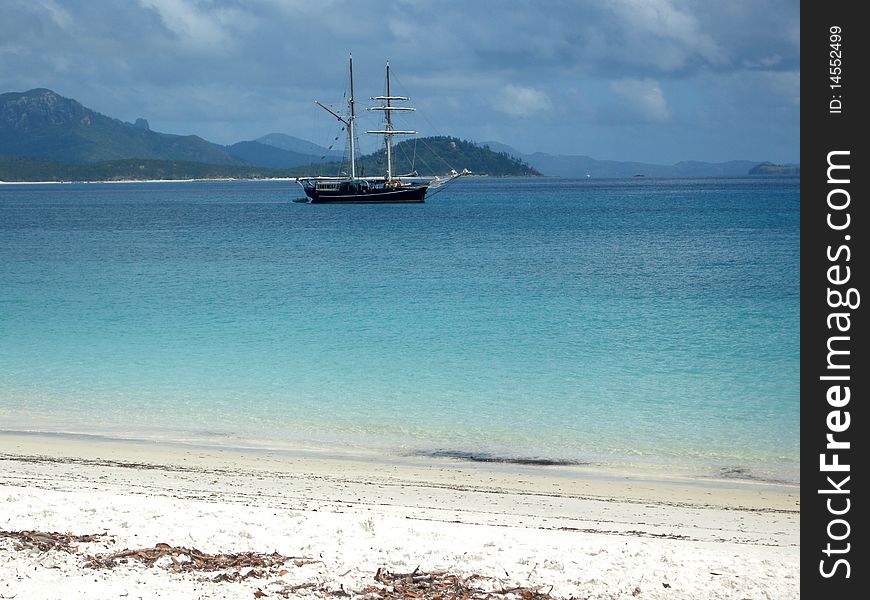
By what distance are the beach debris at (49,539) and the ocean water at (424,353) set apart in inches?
201

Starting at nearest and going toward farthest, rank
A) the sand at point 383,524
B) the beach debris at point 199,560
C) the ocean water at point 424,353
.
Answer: the sand at point 383,524
the beach debris at point 199,560
the ocean water at point 424,353

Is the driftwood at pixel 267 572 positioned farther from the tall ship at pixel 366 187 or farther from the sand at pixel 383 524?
the tall ship at pixel 366 187

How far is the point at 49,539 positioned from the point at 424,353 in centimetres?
1168

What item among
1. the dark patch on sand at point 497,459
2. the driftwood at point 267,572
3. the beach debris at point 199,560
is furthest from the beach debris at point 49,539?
the dark patch on sand at point 497,459

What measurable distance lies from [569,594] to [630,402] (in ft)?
27.1

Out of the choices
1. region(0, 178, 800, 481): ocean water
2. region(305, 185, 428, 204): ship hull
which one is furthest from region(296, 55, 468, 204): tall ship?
region(0, 178, 800, 481): ocean water

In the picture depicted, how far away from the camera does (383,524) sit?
22.7 feet

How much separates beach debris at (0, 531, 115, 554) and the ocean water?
5100mm

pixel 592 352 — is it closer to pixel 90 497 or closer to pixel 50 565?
pixel 90 497

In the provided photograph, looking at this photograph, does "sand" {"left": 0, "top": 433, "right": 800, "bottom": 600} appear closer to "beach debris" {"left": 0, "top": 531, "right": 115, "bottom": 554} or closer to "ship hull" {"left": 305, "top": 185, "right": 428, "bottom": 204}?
"beach debris" {"left": 0, "top": 531, "right": 115, "bottom": 554}

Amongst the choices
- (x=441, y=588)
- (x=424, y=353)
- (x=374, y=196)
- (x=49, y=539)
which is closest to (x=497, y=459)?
(x=441, y=588)

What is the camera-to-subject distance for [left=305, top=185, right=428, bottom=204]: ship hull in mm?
95438

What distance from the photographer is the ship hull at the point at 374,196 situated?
95.4m

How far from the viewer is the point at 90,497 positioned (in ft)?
25.0
